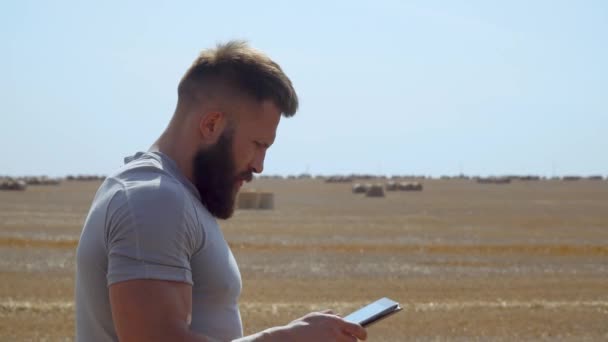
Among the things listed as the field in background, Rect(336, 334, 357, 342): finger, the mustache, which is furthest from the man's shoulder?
the field in background

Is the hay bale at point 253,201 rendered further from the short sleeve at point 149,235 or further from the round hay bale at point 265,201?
the short sleeve at point 149,235

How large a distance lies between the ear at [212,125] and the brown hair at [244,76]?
9cm

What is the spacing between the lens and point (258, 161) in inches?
105

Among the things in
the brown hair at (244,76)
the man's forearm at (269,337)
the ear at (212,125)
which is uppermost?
the brown hair at (244,76)

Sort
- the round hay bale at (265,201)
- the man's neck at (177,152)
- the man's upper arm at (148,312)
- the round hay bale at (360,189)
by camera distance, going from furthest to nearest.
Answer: the round hay bale at (360,189)
the round hay bale at (265,201)
the man's neck at (177,152)
the man's upper arm at (148,312)

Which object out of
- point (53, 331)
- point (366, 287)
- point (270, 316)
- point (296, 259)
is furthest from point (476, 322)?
point (296, 259)

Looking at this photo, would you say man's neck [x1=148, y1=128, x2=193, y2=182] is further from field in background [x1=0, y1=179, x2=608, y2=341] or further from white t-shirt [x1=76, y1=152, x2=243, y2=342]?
field in background [x1=0, y1=179, x2=608, y2=341]

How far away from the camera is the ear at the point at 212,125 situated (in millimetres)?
2543

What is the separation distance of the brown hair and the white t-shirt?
0.78 feet

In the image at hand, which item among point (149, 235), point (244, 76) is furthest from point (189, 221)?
point (244, 76)

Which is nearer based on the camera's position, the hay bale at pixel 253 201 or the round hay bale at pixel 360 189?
the hay bale at pixel 253 201

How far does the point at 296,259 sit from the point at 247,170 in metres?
20.3

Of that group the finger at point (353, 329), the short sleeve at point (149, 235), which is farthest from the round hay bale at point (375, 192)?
the short sleeve at point (149, 235)

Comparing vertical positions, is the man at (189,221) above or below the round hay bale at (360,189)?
above
